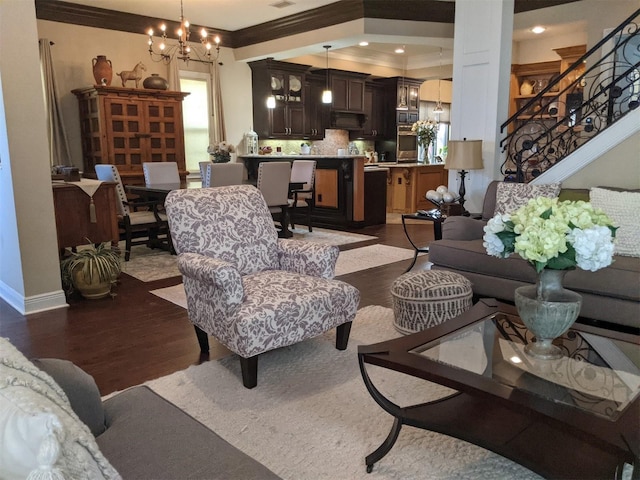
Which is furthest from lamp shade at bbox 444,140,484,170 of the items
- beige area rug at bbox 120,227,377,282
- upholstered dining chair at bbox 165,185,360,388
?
upholstered dining chair at bbox 165,185,360,388

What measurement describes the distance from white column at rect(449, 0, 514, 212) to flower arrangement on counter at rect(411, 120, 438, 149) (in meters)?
5.38

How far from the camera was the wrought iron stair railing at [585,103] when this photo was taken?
14.6ft

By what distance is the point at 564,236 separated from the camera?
170cm

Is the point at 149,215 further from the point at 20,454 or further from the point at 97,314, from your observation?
the point at 20,454

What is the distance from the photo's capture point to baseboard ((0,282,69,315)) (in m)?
3.80

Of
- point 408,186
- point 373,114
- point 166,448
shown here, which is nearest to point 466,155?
point 166,448

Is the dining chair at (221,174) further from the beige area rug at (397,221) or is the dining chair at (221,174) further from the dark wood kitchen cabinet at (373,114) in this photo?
the dark wood kitchen cabinet at (373,114)

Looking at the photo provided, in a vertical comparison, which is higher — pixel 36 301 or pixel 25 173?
pixel 25 173

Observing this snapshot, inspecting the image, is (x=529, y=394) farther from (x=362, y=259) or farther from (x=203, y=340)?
(x=362, y=259)

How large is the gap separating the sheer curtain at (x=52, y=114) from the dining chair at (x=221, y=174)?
2.54 metres

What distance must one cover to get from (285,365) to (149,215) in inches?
136

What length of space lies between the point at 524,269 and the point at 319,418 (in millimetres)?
1864

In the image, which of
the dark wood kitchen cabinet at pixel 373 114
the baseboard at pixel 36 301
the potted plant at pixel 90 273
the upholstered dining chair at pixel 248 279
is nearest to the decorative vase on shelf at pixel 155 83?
the potted plant at pixel 90 273

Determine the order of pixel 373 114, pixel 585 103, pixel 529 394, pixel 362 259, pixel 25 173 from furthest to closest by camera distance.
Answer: pixel 373 114, pixel 362 259, pixel 585 103, pixel 25 173, pixel 529 394
